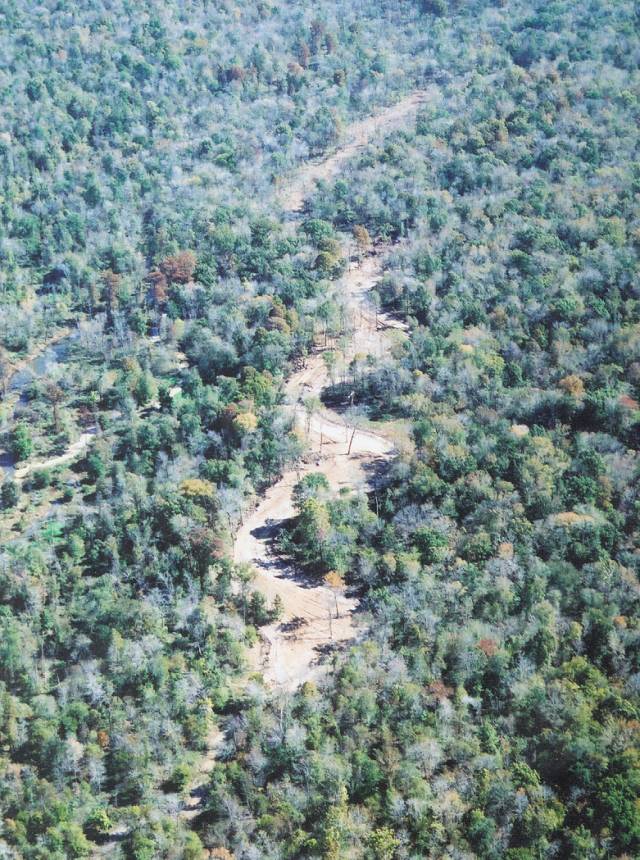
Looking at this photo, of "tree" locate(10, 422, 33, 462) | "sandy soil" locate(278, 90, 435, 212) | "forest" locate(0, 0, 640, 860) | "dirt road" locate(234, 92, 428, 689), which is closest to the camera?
"forest" locate(0, 0, 640, 860)

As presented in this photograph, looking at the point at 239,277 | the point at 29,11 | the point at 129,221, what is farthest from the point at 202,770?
the point at 29,11

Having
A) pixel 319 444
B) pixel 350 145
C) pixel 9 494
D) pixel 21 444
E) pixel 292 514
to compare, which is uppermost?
pixel 350 145

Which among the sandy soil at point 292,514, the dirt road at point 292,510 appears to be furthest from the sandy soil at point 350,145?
the sandy soil at point 292,514

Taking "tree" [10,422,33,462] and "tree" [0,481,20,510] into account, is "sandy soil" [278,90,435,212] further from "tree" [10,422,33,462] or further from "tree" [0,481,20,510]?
"tree" [0,481,20,510]

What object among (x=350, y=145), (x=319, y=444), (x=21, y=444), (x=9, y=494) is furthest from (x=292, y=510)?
(x=350, y=145)

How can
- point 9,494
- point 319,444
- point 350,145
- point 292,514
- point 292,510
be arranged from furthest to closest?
1. point 350,145
2. point 319,444
3. point 9,494
4. point 292,510
5. point 292,514

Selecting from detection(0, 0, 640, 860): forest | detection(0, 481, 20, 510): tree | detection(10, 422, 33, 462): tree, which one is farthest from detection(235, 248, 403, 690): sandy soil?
detection(10, 422, 33, 462): tree

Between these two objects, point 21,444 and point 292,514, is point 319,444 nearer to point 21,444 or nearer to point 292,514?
point 292,514

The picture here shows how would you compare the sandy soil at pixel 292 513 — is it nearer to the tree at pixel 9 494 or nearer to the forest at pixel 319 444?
the forest at pixel 319 444
